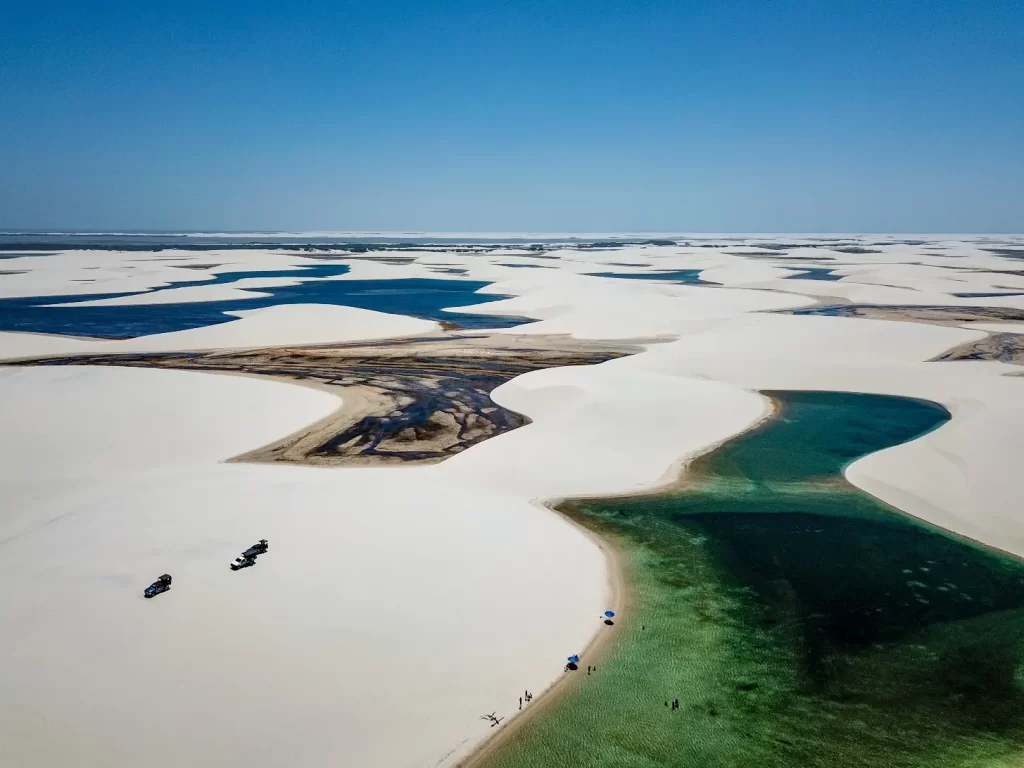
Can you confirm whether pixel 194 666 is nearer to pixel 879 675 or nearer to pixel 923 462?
pixel 879 675

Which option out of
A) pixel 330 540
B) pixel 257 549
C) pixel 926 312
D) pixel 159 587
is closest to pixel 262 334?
pixel 330 540

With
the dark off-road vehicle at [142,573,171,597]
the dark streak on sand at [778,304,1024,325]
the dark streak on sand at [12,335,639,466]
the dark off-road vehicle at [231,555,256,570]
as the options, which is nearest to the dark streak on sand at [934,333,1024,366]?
the dark streak on sand at [778,304,1024,325]

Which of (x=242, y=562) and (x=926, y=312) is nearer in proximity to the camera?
(x=242, y=562)

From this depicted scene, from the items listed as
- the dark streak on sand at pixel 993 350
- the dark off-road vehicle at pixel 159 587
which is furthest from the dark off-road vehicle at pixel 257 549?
the dark streak on sand at pixel 993 350

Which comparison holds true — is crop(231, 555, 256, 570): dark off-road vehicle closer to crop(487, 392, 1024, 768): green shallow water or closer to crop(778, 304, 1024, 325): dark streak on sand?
crop(487, 392, 1024, 768): green shallow water

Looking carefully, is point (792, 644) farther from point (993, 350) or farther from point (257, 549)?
point (993, 350)
